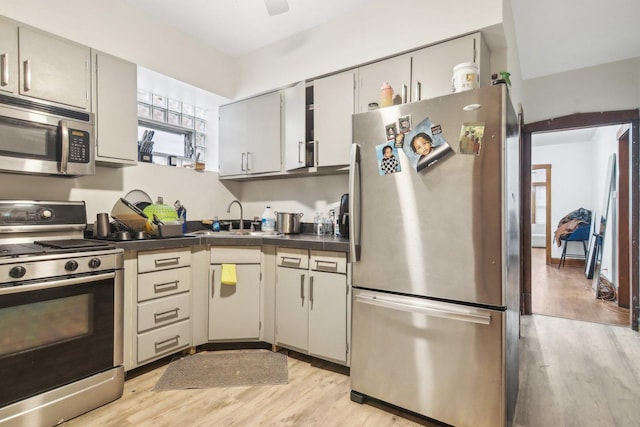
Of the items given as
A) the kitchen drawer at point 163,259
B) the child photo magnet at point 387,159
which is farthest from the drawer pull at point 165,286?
the child photo magnet at point 387,159

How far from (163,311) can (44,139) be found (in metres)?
1.29

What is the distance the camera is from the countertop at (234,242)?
2.07 m

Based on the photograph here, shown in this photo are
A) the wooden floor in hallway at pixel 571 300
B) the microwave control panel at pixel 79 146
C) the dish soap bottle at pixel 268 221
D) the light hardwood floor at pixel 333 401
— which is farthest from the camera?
the wooden floor in hallway at pixel 571 300

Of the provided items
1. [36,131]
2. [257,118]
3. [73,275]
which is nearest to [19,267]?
[73,275]

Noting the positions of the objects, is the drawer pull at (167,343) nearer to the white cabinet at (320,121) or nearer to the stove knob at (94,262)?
the stove knob at (94,262)

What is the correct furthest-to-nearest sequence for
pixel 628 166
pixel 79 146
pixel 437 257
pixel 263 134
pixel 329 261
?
pixel 628 166 → pixel 263 134 → pixel 329 261 → pixel 79 146 → pixel 437 257

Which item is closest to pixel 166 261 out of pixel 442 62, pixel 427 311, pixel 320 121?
pixel 320 121

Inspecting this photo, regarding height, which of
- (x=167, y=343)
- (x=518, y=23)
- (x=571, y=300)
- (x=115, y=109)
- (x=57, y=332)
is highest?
(x=518, y=23)

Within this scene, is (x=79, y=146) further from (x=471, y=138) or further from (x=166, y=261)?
(x=471, y=138)

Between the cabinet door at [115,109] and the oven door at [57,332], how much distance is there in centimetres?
91

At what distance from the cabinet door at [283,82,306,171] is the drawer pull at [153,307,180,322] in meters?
1.43

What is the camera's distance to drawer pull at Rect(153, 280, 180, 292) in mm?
2198

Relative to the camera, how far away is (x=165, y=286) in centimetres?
225

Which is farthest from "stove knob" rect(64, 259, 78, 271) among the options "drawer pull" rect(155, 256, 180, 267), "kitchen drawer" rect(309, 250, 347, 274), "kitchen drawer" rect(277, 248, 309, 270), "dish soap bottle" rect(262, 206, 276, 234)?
"dish soap bottle" rect(262, 206, 276, 234)
